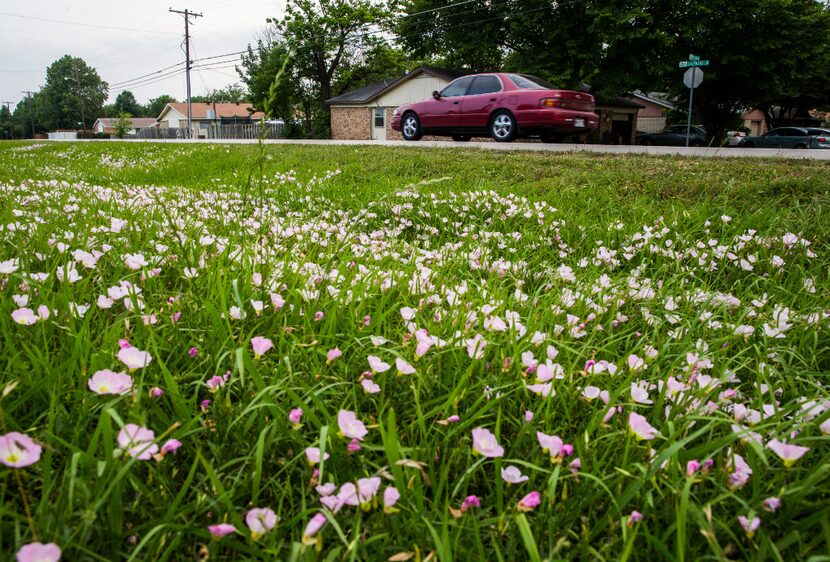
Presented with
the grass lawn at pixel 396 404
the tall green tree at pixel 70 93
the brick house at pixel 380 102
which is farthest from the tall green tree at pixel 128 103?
the grass lawn at pixel 396 404

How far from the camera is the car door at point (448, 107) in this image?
11.9m

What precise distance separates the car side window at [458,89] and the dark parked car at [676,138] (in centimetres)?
2041

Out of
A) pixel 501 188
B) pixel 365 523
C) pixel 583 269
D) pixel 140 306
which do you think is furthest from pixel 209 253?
pixel 501 188

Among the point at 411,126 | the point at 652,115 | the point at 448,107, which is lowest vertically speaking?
the point at 411,126

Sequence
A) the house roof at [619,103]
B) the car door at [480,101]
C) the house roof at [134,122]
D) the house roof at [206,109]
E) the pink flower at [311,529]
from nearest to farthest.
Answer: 1. the pink flower at [311,529]
2. the car door at [480,101]
3. the house roof at [619,103]
4. the house roof at [206,109]
5. the house roof at [134,122]

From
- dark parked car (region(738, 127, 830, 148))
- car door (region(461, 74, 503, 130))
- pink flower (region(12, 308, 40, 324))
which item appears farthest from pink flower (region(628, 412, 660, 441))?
dark parked car (region(738, 127, 830, 148))

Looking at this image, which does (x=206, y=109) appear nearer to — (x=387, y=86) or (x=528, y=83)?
(x=387, y=86)

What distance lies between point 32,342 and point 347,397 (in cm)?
91

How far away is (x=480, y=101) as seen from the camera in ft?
37.4

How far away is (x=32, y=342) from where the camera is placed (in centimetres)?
145

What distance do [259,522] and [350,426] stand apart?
0.23 m

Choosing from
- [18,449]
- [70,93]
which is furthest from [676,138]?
[70,93]

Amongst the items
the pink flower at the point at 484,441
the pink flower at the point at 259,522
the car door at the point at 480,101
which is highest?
the car door at the point at 480,101

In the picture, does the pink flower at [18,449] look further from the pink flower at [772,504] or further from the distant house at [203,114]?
the distant house at [203,114]
